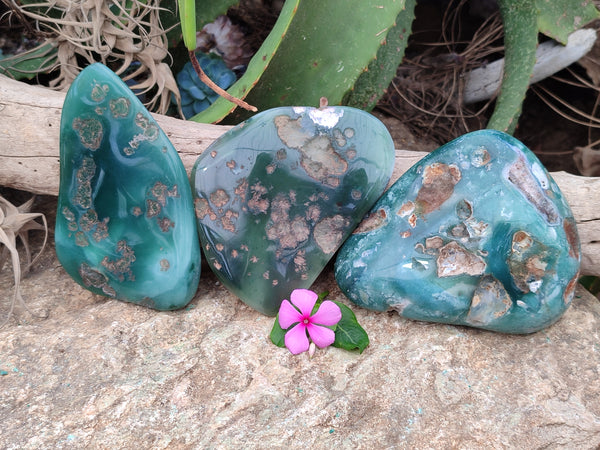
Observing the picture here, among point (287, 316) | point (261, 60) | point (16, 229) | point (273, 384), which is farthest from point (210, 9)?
point (273, 384)

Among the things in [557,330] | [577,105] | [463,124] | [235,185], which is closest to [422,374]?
[557,330]

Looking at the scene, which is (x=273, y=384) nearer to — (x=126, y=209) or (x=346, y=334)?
(x=346, y=334)

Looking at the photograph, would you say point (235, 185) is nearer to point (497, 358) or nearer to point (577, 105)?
point (497, 358)

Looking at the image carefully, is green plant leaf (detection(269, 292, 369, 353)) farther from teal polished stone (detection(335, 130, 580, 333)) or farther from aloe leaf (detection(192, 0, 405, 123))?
aloe leaf (detection(192, 0, 405, 123))

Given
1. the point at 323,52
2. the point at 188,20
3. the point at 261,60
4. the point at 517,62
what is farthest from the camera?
the point at 517,62

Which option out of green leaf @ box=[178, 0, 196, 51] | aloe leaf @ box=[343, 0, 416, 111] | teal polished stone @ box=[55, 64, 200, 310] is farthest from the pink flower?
aloe leaf @ box=[343, 0, 416, 111]

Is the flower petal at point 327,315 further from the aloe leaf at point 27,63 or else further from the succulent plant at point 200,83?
the aloe leaf at point 27,63
